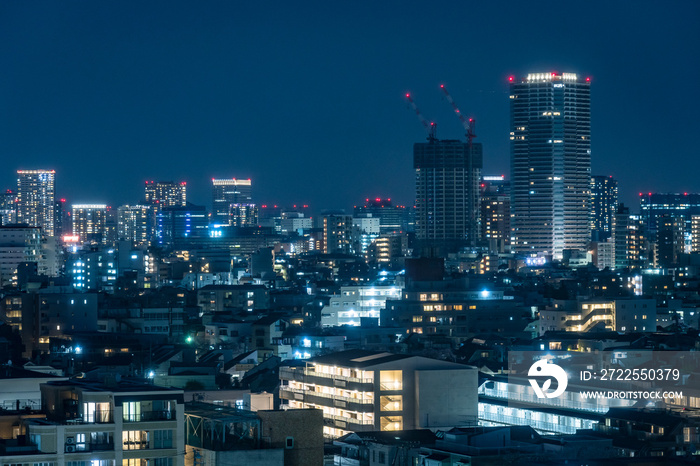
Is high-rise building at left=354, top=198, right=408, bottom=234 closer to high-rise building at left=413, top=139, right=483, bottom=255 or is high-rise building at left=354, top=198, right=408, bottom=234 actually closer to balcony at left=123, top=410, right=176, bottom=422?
high-rise building at left=413, top=139, right=483, bottom=255

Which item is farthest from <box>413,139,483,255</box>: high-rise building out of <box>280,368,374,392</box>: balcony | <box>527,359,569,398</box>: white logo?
<box>280,368,374,392</box>: balcony

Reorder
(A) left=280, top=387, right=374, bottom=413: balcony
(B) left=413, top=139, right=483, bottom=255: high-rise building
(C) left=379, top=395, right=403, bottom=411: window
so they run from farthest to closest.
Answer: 1. (B) left=413, top=139, right=483, bottom=255: high-rise building
2. (A) left=280, top=387, right=374, bottom=413: balcony
3. (C) left=379, top=395, right=403, bottom=411: window

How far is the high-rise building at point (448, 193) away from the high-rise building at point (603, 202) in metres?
11.2

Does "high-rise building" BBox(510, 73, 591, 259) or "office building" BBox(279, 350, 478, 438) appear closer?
"office building" BBox(279, 350, 478, 438)

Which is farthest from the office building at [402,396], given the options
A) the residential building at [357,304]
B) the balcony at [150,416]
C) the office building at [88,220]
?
the office building at [88,220]

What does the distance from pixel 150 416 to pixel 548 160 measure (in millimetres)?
87749

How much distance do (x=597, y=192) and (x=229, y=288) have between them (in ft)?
244

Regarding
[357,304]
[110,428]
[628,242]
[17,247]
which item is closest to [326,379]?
[110,428]

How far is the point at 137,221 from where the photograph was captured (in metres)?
126

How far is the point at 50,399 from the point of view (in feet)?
47.7

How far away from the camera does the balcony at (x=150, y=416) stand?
13781mm

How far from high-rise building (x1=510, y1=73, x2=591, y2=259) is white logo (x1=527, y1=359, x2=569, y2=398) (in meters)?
72.8

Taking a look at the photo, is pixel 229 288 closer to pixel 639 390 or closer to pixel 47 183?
pixel 639 390

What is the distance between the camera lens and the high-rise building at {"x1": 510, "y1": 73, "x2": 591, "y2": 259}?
99.8 metres
